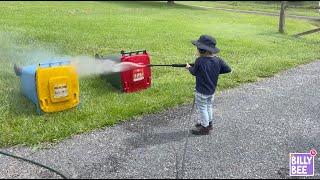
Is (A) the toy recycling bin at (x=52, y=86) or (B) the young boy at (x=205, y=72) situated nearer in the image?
(B) the young boy at (x=205, y=72)

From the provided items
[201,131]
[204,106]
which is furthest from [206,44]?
[201,131]

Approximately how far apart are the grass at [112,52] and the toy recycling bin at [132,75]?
0.14 m

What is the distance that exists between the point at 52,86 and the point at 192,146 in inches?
81.3

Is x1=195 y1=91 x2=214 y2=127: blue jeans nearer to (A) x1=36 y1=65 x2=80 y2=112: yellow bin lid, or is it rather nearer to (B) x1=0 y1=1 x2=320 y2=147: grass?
(B) x1=0 y1=1 x2=320 y2=147: grass

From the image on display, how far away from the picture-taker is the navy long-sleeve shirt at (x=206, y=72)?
5191 millimetres

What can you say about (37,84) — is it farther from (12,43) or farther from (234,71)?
(12,43)

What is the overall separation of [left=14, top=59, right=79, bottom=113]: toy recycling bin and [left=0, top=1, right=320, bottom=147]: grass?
5.5 inches

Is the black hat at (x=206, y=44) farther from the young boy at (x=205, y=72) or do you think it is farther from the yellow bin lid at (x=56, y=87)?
the yellow bin lid at (x=56, y=87)

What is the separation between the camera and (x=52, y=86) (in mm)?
5738

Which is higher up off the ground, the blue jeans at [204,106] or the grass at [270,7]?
the blue jeans at [204,106]

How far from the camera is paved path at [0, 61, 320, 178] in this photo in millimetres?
4312

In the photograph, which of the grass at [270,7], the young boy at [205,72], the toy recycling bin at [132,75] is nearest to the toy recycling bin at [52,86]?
the toy recycling bin at [132,75]

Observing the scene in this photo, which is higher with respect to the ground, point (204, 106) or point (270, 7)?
point (204, 106)

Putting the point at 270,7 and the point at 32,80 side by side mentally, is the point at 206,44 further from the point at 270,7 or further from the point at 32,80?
the point at 270,7
